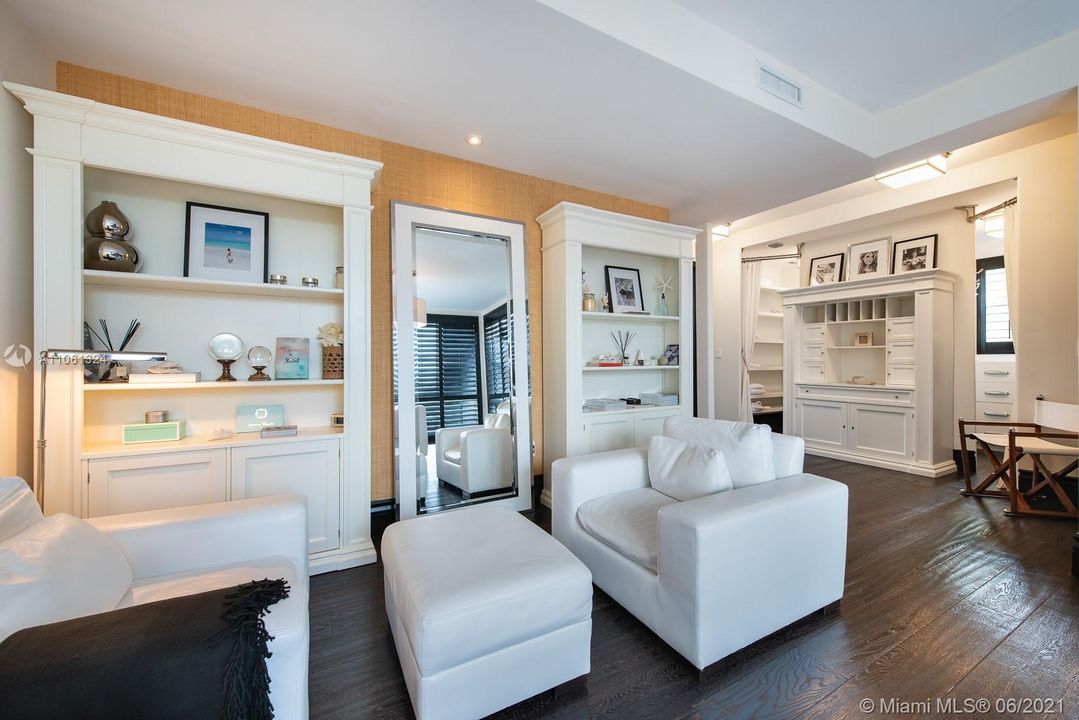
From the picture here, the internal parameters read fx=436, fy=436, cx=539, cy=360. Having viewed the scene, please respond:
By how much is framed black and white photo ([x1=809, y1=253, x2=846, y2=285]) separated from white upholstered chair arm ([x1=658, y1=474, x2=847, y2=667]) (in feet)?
14.1

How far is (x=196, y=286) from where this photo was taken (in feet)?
7.61

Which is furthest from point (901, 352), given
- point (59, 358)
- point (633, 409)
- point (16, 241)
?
point (16, 241)

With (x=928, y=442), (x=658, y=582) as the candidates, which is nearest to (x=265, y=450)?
(x=658, y=582)

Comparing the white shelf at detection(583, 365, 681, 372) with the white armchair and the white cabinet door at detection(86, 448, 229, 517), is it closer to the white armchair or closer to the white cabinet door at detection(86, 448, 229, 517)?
the white armchair

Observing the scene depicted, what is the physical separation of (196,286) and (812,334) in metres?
5.97

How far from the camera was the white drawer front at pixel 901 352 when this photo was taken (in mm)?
4523

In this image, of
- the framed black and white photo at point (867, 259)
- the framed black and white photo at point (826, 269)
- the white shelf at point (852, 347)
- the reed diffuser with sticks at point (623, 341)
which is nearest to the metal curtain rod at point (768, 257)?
the framed black and white photo at point (826, 269)

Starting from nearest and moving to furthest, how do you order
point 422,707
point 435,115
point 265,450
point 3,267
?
1. point 422,707
2. point 3,267
3. point 265,450
4. point 435,115

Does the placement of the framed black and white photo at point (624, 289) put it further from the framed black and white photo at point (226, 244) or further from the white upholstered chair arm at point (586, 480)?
the framed black and white photo at point (226, 244)

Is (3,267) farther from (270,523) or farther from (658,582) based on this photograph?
(658,582)

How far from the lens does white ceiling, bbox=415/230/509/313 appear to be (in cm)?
300

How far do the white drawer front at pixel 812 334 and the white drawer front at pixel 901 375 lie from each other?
0.76 meters

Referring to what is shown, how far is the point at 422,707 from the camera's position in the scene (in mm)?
1281

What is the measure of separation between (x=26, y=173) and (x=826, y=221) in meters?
6.25
